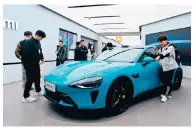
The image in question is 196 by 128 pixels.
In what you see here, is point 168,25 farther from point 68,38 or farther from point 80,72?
point 80,72

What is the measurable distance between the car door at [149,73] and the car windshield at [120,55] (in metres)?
0.16

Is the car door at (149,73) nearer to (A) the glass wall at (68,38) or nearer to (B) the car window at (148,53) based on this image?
(B) the car window at (148,53)

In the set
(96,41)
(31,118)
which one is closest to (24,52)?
(31,118)

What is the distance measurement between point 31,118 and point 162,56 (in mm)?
2644

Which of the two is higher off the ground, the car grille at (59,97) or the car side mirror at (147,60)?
the car side mirror at (147,60)

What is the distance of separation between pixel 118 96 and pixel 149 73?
944 millimetres

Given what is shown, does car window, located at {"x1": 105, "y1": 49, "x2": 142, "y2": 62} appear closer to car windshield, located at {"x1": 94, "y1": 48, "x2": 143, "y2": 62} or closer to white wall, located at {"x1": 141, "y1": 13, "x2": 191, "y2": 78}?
car windshield, located at {"x1": 94, "y1": 48, "x2": 143, "y2": 62}

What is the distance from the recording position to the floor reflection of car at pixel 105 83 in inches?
100

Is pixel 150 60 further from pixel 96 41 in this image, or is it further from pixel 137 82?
pixel 96 41

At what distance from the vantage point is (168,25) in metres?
8.30

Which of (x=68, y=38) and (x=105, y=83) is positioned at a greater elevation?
(x=68, y=38)

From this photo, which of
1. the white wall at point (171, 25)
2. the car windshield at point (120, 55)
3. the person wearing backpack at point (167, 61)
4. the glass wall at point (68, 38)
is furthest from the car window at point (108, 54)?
the glass wall at point (68, 38)

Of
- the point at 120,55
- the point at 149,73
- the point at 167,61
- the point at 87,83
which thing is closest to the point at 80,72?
the point at 87,83

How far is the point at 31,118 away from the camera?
2.72m
